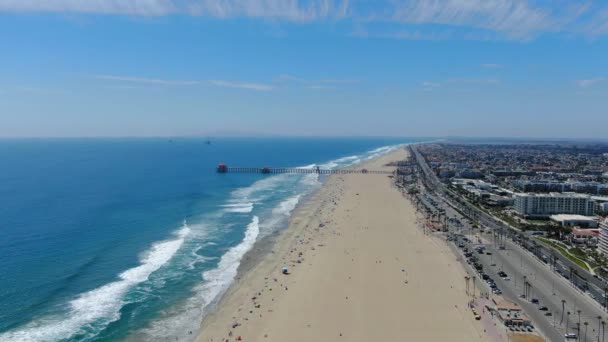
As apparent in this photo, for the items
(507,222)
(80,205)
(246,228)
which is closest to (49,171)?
(80,205)

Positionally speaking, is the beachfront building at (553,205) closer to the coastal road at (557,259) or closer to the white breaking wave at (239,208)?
the coastal road at (557,259)

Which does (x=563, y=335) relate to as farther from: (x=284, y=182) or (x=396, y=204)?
(x=284, y=182)

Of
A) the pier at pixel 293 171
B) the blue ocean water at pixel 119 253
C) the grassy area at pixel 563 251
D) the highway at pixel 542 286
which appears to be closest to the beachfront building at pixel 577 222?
the grassy area at pixel 563 251

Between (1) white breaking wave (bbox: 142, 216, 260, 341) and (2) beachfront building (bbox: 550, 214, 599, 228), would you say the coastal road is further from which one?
(1) white breaking wave (bbox: 142, 216, 260, 341)

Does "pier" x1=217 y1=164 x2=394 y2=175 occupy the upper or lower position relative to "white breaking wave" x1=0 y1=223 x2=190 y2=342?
upper

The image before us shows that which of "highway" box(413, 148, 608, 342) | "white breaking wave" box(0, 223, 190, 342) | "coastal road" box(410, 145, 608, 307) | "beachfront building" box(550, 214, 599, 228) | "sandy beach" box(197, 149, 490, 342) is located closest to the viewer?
"white breaking wave" box(0, 223, 190, 342)

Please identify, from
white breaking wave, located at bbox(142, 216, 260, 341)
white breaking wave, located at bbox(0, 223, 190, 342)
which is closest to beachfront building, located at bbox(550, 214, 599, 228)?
white breaking wave, located at bbox(142, 216, 260, 341)

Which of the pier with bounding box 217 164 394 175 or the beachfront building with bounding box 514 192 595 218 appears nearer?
the beachfront building with bounding box 514 192 595 218
